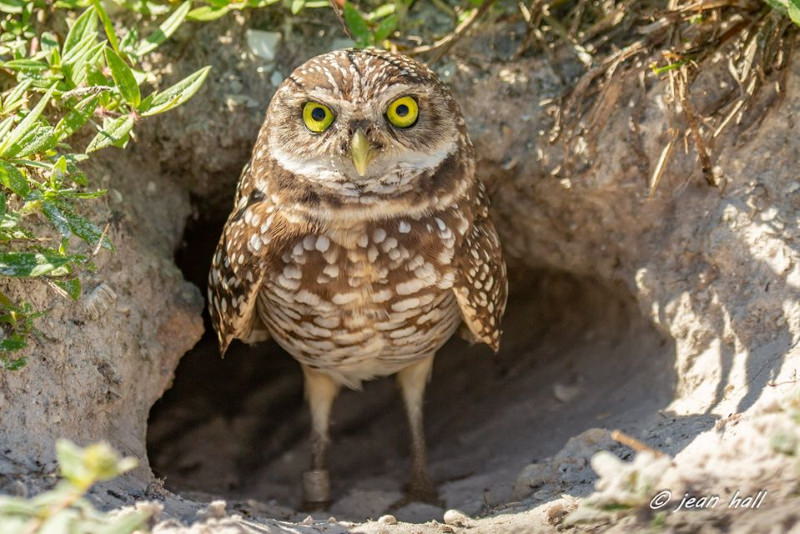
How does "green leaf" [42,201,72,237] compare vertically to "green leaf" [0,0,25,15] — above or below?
below

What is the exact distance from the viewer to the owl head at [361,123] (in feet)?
8.07

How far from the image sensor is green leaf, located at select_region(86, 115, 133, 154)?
2.44 metres

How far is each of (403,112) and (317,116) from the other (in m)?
0.25

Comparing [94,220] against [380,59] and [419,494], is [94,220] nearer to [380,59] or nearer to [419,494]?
[380,59]

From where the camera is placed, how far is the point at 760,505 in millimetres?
1793

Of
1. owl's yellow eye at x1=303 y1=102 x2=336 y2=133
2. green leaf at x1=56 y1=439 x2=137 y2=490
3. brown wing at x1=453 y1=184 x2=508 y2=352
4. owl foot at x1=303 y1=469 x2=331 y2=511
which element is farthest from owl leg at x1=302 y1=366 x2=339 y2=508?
green leaf at x1=56 y1=439 x2=137 y2=490

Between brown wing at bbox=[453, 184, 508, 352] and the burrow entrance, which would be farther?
the burrow entrance

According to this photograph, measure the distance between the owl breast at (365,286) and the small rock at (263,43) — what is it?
3.31ft

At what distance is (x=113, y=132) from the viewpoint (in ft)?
8.05

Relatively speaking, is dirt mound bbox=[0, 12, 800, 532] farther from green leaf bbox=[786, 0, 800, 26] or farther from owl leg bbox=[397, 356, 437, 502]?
green leaf bbox=[786, 0, 800, 26]

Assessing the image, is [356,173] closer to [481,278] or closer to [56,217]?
[481,278]

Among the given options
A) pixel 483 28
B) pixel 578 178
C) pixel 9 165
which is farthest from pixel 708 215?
pixel 9 165

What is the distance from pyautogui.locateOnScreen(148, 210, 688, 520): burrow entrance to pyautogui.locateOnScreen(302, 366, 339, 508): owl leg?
10cm

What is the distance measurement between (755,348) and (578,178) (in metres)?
0.86
